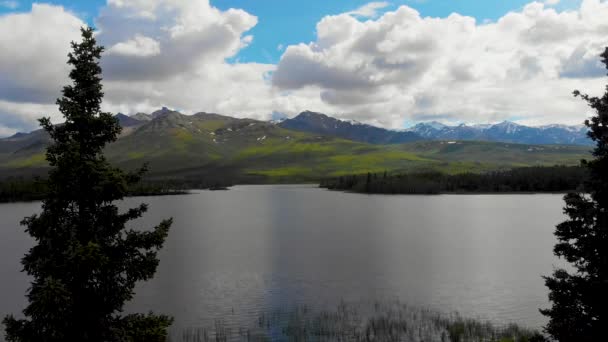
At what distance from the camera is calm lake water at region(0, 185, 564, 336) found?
4038cm

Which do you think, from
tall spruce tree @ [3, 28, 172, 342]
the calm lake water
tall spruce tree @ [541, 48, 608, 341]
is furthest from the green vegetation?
tall spruce tree @ [3, 28, 172, 342]

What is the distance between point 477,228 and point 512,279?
1865 inches

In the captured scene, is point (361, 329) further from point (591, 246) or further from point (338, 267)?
point (338, 267)

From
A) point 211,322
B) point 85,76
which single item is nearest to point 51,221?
point 85,76

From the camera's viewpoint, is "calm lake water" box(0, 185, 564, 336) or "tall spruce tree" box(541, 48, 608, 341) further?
"calm lake water" box(0, 185, 564, 336)

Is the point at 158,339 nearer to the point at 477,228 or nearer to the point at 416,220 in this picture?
the point at 477,228

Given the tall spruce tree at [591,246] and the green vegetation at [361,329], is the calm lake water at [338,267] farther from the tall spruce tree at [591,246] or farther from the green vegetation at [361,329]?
the tall spruce tree at [591,246]

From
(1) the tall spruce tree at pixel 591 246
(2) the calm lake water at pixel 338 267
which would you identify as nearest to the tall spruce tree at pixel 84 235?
(1) the tall spruce tree at pixel 591 246

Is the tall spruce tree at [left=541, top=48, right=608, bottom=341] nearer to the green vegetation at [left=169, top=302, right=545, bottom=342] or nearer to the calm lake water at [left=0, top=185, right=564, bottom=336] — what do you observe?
the green vegetation at [left=169, top=302, right=545, bottom=342]

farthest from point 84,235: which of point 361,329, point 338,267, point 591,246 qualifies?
point 338,267

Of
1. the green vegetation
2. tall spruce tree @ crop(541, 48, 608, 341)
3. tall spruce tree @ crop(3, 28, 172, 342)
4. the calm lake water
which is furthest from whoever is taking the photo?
the calm lake water

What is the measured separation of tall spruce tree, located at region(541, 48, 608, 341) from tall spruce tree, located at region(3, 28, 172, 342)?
14.2 meters

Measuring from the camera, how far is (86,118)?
1524cm

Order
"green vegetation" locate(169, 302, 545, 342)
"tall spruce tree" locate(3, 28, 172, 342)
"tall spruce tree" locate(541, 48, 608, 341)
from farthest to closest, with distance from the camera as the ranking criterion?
"green vegetation" locate(169, 302, 545, 342) < "tall spruce tree" locate(541, 48, 608, 341) < "tall spruce tree" locate(3, 28, 172, 342)
